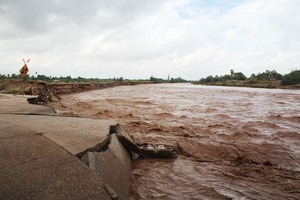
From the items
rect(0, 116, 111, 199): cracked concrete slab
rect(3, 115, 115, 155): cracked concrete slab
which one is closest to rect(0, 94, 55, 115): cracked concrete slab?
rect(3, 115, 115, 155): cracked concrete slab

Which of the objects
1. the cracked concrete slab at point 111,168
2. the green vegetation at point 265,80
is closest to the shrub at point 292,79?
the green vegetation at point 265,80

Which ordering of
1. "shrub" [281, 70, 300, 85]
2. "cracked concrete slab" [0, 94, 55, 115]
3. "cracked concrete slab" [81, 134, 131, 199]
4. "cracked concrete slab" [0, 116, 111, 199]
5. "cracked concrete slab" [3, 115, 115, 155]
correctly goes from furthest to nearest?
"shrub" [281, 70, 300, 85] → "cracked concrete slab" [0, 94, 55, 115] → "cracked concrete slab" [3, 115, 115, 155] → "cracked concrete slab" [81, 134, 131, 199] → "cracked concrete slab" [0, 116, 111, 199]

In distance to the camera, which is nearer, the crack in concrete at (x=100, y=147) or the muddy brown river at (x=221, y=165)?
the crack in concrete at (x=100, y=147)

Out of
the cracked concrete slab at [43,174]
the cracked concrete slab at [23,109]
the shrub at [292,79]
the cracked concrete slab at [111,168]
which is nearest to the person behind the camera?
the cracked concrete slab at [43,174]

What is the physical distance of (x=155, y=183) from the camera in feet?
11.1

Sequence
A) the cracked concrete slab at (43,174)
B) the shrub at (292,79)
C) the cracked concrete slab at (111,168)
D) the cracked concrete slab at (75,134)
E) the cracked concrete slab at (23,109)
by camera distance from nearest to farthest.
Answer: the cracked concrete slab at (43,174)
the cracked concrete slab at (111,168)
the cracked concrete slab at (75,134)
the cracked concrete slab at (23,109)
the shrub at (292,79)

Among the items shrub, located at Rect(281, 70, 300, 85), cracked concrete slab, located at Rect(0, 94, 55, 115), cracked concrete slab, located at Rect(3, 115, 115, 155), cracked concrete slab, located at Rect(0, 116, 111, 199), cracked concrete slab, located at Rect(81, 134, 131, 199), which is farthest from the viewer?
shrub, located at Rect(281, 70, 300, 85)

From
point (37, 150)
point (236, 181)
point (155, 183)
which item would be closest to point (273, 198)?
point (236, 181)

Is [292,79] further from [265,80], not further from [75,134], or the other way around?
[75,134]

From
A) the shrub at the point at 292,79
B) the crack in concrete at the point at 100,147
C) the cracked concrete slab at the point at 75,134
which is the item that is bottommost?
the crack in concrete at the point at 100,147

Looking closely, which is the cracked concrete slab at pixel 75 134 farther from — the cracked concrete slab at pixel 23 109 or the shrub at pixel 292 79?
the shrub at pixel 292 79

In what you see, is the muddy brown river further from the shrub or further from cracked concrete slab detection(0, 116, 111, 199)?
the shrub

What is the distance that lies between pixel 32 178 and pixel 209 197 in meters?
2.21

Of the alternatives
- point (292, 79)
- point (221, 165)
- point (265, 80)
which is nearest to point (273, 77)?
point (265, 80)
